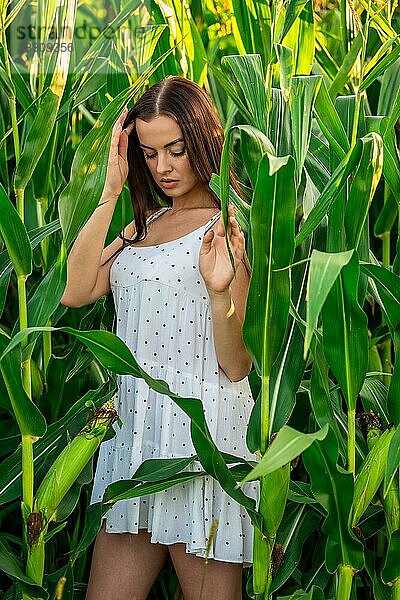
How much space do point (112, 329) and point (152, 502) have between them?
10.6 inches

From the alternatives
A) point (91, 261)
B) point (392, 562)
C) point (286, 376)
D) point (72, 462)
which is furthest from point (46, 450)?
point (392, 562)

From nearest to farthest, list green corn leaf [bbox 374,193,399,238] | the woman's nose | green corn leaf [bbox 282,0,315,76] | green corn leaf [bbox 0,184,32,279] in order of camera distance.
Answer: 1. green corn leaf [bbox 0,184,32,279]
2. the woman's nose
3. green corn leaf [bbox 282,0,315,76]
4. green corn leaf [bbox 374,193,399,238]

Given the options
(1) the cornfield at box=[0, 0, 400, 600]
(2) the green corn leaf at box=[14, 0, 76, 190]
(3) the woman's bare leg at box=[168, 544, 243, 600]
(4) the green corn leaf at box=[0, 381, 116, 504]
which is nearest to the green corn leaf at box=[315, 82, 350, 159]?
(1) the cornfield at box=[0, 0, 400, 600]

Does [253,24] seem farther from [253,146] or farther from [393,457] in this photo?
[393,457]

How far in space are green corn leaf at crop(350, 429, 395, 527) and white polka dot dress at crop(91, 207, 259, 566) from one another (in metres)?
0.17

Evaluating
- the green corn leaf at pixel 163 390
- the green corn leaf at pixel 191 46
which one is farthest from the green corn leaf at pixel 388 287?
the green corn leaf at pixel 191 46

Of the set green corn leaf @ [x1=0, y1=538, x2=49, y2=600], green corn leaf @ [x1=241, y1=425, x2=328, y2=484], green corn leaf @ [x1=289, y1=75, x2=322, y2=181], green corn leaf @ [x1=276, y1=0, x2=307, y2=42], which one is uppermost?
green corn leaf @ [x1=276, y1=0, x2=307, y2=42]

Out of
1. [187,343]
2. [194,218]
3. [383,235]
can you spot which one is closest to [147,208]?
[194,218]

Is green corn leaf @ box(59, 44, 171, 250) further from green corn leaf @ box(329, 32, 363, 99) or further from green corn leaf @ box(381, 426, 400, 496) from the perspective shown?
green corn leaf @ box(381, 426, 400, 496)

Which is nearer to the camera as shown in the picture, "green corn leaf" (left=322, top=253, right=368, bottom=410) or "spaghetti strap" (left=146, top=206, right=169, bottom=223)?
"green corn leaf" (left=322, top=253, right=368, bottom=410)

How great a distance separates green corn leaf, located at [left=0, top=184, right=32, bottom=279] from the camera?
110cm

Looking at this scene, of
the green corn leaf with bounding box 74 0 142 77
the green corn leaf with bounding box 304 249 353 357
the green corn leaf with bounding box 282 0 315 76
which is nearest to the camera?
the green corn leaf with bounding box 304 249 353 357

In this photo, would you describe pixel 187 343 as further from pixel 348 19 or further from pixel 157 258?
pixel 348 19

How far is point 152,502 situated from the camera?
1.23 meters
